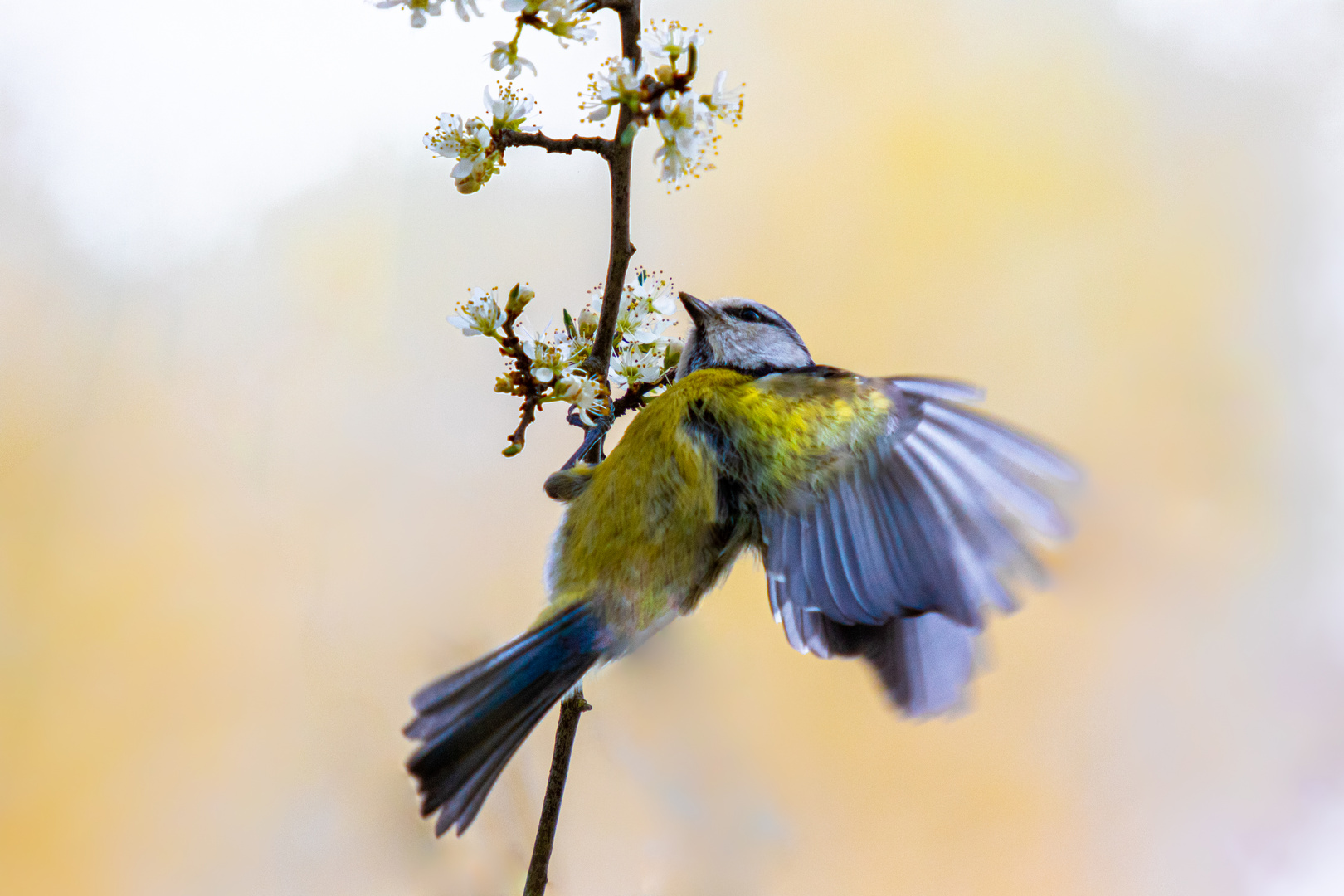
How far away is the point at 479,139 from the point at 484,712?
1.61 ft

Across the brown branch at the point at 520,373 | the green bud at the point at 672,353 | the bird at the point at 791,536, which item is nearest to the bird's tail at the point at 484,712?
the bird at the point at 791,536

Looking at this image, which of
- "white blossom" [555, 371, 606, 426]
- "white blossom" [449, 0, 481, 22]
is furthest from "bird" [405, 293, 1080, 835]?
"white blossom" [449, 0, 481, 22]

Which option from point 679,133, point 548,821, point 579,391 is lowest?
point 548,821

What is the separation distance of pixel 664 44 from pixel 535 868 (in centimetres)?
65

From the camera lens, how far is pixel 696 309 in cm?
120

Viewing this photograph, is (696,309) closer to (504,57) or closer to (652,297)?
(652,297)

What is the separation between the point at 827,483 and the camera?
3.04 ft

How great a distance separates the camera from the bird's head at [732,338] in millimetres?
1196

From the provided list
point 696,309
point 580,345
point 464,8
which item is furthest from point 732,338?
point 464,8

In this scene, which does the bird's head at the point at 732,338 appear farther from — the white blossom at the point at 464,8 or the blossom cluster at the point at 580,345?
the white blossom at the point at 464,8

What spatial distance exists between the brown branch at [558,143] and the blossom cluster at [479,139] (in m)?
0.01

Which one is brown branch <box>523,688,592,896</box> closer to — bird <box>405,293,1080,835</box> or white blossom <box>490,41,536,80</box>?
bird <box>405,293,1080,835</box>

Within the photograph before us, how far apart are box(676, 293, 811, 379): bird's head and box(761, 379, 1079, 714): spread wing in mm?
288

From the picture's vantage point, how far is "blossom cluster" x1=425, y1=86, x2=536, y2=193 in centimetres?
89
